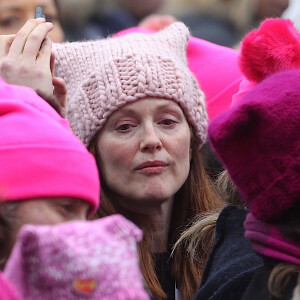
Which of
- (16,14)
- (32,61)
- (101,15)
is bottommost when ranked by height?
(101,15)

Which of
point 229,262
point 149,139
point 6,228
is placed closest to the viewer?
point 6,228

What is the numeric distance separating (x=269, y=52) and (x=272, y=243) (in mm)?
908

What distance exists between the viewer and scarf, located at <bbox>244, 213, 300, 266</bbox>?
224 centimetres

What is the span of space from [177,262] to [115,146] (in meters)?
0.45

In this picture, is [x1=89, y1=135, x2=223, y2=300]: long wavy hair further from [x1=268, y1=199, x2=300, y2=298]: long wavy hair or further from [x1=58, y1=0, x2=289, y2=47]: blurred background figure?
[x1=58, y1=0, x2=289, y2=47]: blurred background figure

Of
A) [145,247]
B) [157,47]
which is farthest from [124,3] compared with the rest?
[145,247]

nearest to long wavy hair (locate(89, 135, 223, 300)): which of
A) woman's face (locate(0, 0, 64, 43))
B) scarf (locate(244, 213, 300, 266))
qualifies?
scarf (locate(244, 213, 300, 266))

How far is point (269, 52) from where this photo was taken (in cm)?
300

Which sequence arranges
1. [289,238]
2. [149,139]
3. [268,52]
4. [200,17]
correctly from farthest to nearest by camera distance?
[200,17] → [149,139] → [268,52] → [289,238]

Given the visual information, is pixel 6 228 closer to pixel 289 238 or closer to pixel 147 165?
pixel 289 238

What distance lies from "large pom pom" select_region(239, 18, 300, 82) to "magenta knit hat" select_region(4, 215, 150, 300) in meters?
1.25

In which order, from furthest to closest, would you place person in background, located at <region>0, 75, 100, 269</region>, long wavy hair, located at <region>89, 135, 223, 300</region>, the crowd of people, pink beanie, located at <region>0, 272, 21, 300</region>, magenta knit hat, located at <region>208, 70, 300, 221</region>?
long wavy hair, located at <region>89, 135, 223, 300</region> < magenta knit hat, located at <region>208, 70, 300, 221</region> < person in background, located at <region>0, 75, 100, 269</region> < the crowd of people < pink beanie, located at <region>0, 272, 21, 300</region>

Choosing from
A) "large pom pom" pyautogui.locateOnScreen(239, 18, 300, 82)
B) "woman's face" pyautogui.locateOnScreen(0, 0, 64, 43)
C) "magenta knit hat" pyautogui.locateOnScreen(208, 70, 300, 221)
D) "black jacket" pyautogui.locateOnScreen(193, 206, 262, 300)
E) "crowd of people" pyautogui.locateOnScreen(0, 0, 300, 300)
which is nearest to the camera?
"crowd of people" pyautogui.locateOnScreen(0, 0, 300, 300)

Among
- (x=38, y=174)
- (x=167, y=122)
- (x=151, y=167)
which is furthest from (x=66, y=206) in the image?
(x=167, y=122)
